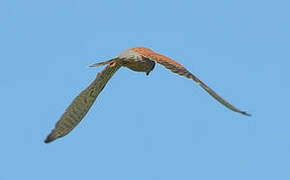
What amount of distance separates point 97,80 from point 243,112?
4.92 meters

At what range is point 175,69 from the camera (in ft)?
34.6

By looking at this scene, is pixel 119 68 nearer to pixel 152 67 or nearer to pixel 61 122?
pixel 152 67

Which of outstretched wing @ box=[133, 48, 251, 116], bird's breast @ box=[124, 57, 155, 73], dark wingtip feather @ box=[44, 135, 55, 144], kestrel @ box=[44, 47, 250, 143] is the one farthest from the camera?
dark wingtip feather @ box=[44, 135, 55, 144]

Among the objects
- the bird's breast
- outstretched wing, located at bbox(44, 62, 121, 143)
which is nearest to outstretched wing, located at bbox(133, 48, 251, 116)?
the bird's breast

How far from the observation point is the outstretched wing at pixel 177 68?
892 cm

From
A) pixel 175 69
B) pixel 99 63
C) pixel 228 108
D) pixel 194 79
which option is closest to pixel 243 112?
pixel 228 108

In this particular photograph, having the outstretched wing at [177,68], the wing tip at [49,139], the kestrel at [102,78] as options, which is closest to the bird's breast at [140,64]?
the kestrel at [102,78]

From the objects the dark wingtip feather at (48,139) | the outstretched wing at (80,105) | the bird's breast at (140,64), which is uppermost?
the bird's breast at (140,64)

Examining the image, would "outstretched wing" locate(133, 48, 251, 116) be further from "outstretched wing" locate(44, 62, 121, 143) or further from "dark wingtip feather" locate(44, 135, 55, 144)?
"dark wingtip feather" locate(44, 135, 55, 144)

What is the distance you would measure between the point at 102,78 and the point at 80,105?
0.78 m

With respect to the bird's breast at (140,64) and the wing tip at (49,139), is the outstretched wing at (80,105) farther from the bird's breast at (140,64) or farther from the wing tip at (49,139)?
the bird's breast at (140,64)

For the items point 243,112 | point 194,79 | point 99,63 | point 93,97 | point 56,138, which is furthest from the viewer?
point 93,97

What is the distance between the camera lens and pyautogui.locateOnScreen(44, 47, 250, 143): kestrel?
11.9m

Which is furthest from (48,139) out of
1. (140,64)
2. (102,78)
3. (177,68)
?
(177,68)
